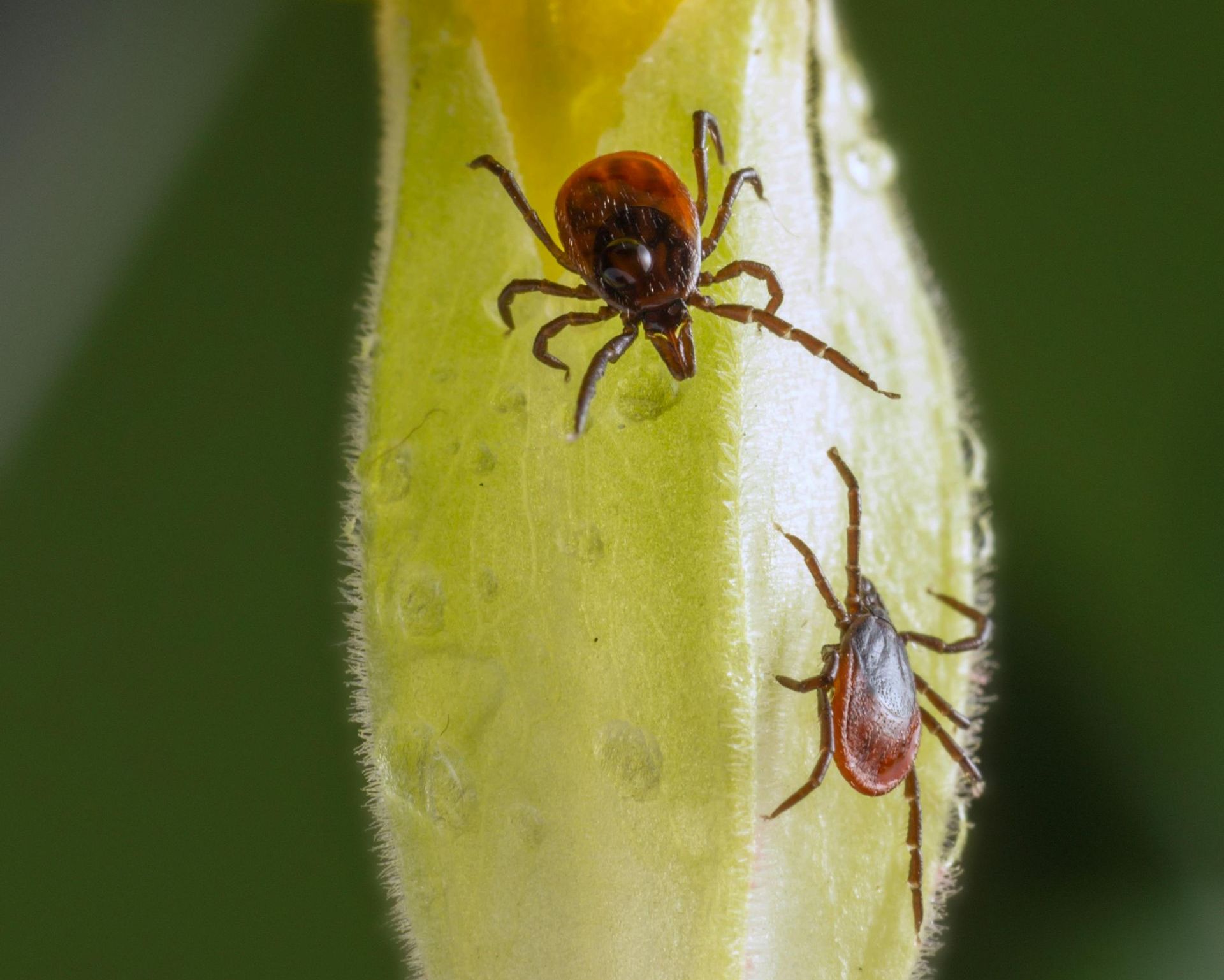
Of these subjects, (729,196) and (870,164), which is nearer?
(729,196)

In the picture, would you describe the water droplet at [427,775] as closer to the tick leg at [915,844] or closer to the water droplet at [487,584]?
the water droplet at [487,584]

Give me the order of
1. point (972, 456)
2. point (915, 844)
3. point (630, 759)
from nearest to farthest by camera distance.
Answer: point (630, 759), point (915, 844), point (972, 456)

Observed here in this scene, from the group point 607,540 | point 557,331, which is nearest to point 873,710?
point 607,540

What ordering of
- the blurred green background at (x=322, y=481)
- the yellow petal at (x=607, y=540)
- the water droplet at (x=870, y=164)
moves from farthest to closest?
the blurred green background at (x=322, y=481) → the water droplet at (x=870, y=164) → the yellow petal at (x=607, y=540)

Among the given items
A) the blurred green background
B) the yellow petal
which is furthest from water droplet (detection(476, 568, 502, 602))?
the blurred green background

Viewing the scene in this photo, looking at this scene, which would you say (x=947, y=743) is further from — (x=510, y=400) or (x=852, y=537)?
(x=510, y=400)

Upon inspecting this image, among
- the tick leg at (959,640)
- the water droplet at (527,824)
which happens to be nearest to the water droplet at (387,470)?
the water droplet at (527,824)
